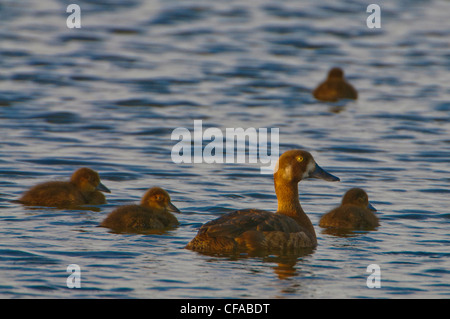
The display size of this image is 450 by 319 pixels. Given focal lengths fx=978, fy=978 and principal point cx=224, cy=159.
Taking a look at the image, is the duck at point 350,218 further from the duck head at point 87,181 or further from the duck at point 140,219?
the duck head at point 87,181

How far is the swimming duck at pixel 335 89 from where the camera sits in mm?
19453

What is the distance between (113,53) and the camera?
2333cm

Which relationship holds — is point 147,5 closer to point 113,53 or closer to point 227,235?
point 113,53

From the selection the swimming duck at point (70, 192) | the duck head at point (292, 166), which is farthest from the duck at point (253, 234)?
the swimming duck at point (70, 192)

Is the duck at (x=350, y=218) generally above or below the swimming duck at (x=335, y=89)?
below

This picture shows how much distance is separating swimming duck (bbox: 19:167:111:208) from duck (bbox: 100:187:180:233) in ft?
3.54

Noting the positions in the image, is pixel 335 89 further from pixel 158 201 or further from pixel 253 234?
pixel 253 234

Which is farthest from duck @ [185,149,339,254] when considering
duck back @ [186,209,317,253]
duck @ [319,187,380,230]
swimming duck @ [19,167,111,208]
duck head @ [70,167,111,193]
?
duck head @ [70,167,111,193]

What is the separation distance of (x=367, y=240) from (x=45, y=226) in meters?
3.37

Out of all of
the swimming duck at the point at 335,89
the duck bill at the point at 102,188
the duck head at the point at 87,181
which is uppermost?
the swimming duck at the point at 335,89

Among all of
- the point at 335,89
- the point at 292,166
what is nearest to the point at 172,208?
the point at 292,166

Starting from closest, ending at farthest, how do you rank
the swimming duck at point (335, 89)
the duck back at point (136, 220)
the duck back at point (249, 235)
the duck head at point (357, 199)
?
the duck back at point (249, 235) → the duck back at point (136, 220) → the duck head at point (357, 199) → the swimming duck at point (335, 89)

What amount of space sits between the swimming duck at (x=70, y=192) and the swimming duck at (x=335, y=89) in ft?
28.0

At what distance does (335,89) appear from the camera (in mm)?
19453
